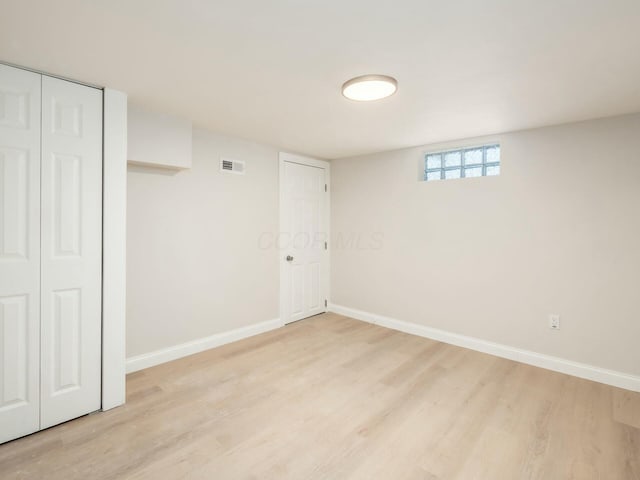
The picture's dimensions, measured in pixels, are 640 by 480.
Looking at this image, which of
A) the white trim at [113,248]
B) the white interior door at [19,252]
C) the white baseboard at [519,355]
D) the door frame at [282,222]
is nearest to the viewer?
the white interior door at [19,252]

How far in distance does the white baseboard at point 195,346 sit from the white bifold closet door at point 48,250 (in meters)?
0.67

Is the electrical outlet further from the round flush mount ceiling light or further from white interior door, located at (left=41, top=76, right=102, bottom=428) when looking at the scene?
white interior door, located at (left=41, top=76, right=102, bottom=428)

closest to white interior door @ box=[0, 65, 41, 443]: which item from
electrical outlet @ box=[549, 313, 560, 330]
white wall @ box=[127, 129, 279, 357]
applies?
white wall @ box=[127, 129, 279, 357]

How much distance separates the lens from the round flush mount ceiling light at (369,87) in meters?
2.06

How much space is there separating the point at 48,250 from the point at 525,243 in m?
4.00

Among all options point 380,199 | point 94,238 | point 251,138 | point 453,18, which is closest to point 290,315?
point 380,199

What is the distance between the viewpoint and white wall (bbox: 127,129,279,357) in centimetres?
295

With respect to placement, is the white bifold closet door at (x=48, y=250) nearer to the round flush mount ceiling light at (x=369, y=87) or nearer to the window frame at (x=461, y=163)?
the round flush mount ceiling light at (x=369, y=87)

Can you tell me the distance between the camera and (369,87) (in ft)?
7.00

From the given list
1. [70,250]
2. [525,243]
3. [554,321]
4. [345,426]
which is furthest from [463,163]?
[70,250]

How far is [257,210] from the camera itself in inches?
Result: 154

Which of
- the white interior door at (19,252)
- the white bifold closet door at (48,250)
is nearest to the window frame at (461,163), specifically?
the white bifold closet door at (48,250)

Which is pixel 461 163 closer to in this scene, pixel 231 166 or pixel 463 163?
pixel 463 163

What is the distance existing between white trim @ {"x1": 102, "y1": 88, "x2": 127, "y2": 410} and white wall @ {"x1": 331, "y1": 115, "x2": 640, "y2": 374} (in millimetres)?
2996
